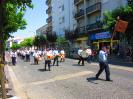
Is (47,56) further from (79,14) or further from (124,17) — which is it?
(79,14)

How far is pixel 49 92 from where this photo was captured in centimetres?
1528

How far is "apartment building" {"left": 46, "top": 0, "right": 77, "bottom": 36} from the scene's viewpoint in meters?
80.2

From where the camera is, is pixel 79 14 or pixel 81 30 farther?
pixel 79 14

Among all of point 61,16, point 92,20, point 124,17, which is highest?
point 61,16

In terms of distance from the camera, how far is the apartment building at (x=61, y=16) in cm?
8019

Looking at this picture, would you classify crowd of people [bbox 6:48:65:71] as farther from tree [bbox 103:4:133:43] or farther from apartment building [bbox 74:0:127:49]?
apartment building [bbox 74:0:127:49]

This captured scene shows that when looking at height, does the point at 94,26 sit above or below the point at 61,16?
below

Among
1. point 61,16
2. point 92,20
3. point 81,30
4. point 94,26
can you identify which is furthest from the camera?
point 61,16

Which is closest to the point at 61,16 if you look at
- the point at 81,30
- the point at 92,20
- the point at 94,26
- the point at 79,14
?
the point at 79,14

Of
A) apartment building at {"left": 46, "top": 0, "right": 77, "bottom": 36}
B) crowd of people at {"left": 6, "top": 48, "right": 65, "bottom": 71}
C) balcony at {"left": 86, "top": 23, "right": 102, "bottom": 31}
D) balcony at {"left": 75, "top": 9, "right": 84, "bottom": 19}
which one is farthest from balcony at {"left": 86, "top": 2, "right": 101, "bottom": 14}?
crowd of people at {"left": 6, "top": 48, "right": 65, "bottom": 71}

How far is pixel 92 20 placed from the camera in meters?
A: 64.4

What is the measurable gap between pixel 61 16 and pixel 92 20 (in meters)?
27.9

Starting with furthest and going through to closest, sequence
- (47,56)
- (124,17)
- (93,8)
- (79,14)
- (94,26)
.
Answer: (79,14) → (93,8) → (94,26) → (124,17) → (47,56)

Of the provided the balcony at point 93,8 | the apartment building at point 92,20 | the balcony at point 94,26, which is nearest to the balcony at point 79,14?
the apartment building at point 92,20
